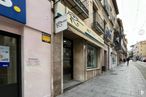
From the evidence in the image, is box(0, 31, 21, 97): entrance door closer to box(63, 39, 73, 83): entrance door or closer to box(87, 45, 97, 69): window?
box(63, 39, 73, 83): entrance door

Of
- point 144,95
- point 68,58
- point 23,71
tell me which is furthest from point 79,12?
point 23,71

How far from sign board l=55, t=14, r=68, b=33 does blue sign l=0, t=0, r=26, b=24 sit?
2082mm

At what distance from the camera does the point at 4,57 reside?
16.4 feet

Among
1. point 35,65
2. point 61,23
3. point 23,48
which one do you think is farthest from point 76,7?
point 23,48

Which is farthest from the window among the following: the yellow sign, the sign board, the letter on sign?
the letter on sign

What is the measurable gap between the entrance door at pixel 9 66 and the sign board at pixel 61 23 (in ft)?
7.00

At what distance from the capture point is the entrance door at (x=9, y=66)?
4970mm

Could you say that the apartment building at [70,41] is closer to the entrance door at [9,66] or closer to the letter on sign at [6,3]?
the entrance door at [9,66]

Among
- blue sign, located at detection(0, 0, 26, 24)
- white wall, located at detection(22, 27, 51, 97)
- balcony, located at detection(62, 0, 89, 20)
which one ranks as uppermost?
balcony, located at detection(62, 0, 89, 20)

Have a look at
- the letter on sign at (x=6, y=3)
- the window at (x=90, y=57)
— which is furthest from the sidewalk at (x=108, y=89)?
the letter on sign at (x=6, y=3)

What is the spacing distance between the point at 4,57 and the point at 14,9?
126 cm

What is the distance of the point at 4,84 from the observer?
16.6 feet

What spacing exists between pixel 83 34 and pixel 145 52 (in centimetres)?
10627

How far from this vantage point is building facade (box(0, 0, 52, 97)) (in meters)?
4.96
